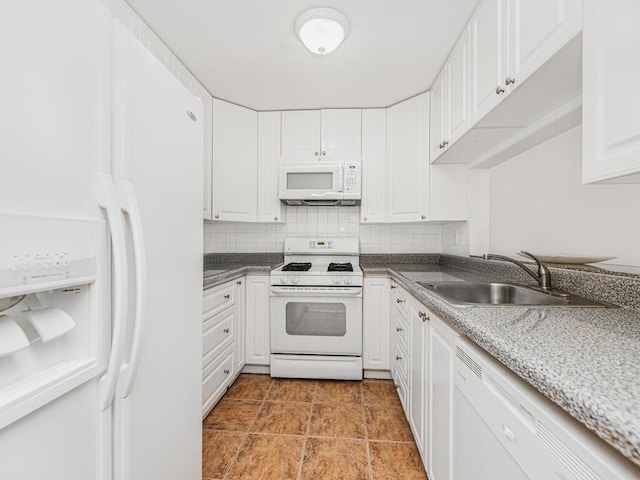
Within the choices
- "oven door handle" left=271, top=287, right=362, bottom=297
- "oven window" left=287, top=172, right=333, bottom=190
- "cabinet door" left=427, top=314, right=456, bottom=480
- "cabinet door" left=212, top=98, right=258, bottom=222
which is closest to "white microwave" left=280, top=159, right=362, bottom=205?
"oven window" left=287, top=172, right=333, bottom=190

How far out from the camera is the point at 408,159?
244 centimetres

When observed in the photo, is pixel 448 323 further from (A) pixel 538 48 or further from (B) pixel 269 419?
(B) pixel 269 419

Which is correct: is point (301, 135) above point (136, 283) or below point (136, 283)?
above

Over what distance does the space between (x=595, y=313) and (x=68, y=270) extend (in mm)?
1486

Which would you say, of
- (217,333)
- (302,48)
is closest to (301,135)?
(302,48)

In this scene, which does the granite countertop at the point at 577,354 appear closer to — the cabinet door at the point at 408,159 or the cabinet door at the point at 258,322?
the cabinet door at the point at 408,159

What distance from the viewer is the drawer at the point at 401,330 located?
176cm

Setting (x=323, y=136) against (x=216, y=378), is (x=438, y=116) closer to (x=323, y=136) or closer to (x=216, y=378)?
(x=323, y=136)

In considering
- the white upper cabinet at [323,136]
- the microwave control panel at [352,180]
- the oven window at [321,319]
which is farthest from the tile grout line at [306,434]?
the white upper cabinet at [323,136]

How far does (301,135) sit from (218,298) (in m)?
1.57

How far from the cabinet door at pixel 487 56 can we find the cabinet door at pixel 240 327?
1.97m

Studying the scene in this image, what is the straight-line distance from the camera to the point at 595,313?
94 centimetres

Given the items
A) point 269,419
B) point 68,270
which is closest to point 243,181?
point 269,419

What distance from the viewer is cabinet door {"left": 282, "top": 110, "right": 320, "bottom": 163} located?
258 cm
